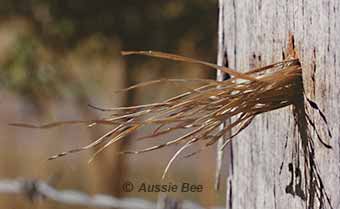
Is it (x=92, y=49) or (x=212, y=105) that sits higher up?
(x=92, y=49)

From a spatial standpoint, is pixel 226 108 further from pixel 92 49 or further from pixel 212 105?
pixel 92 49

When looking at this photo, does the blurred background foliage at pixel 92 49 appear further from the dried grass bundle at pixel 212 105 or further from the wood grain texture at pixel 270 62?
the dried grass bundle at pixel 212 105

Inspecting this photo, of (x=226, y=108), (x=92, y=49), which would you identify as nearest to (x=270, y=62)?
(x=226, y=108)

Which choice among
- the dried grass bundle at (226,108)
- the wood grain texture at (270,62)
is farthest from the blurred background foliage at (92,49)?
the dried grass bundle at (226,108)

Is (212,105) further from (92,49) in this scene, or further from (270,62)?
(92,49)

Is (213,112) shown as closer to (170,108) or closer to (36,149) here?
(170,108)

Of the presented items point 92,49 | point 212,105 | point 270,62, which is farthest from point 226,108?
point 92,49

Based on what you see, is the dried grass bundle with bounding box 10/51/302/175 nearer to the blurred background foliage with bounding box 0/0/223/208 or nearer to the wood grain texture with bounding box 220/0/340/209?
the wood grain texture with bounding box 220/0/340/209

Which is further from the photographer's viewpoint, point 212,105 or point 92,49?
point 92,49
